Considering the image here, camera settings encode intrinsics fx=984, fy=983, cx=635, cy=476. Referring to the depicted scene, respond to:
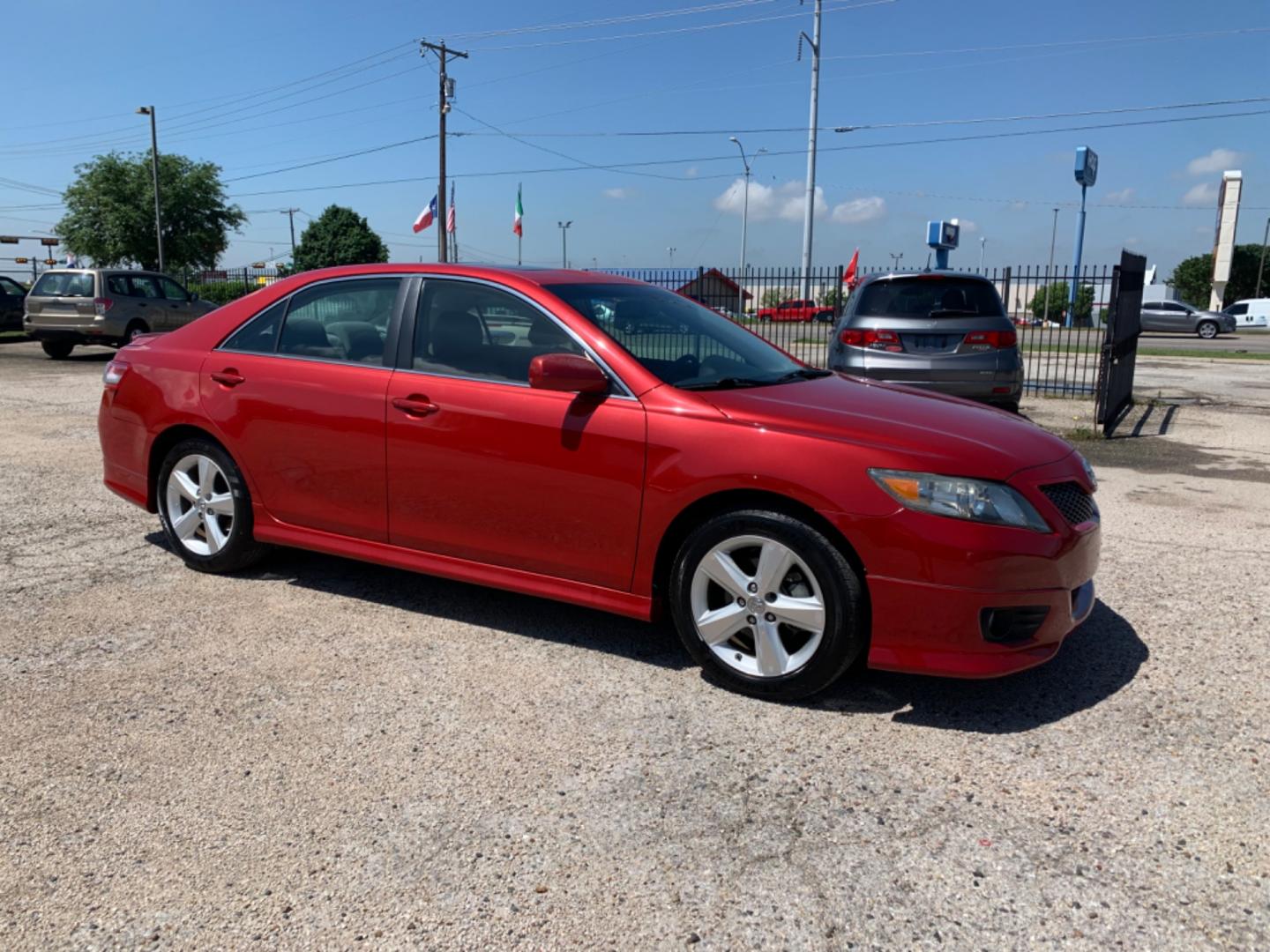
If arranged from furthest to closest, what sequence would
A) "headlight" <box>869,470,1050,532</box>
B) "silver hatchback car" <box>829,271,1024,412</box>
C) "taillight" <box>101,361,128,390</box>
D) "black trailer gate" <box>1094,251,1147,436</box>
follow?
"black trailer gate" <box>1094,251,1147,436</box>
"silver hatchback car" <box>829,271,1024,412</box>
"taillight" <box>101,361,128,390</box>
"headlight" <box>869,470,1050,532</box>

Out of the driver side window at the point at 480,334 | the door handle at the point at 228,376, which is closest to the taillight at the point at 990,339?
the driver side window at the point at 480,334

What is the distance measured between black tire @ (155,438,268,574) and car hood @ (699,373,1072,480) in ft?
8.10

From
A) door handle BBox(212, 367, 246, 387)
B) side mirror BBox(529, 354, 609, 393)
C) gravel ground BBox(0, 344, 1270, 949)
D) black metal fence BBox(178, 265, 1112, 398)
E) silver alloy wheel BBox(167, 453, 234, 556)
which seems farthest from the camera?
black metal fence BBox(178, 265, 1112, 398)

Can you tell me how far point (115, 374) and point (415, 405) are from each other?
216 centimetres

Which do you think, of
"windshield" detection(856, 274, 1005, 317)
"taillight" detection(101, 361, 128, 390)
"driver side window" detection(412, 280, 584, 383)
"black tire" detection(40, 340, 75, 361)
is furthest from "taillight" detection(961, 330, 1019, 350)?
"black tire" detection(40, 340, 75, 361)

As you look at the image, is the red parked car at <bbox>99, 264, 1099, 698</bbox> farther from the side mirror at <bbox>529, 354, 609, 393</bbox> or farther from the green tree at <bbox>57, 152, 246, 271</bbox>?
the green tree at <bbox>57, 152, 246, 271</bbox>

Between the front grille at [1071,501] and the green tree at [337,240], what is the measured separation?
72.4 meters

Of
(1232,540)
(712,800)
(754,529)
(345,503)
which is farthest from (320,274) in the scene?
(1232,540)

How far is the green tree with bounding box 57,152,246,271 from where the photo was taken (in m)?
46.2

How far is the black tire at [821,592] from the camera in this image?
3434 millimetres

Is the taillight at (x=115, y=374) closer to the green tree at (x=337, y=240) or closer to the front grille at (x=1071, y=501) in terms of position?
the front grille at (x=1071, y=501)

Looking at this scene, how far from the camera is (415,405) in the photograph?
4.22 metres

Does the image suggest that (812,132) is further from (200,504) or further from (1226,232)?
(1226,232)

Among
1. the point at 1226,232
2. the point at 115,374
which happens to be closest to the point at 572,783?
the point at 115,374
